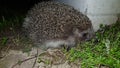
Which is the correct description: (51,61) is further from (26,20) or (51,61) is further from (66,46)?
(26,20)

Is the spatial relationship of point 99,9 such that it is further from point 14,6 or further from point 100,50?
point 14,6

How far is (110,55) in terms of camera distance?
13.4 feet

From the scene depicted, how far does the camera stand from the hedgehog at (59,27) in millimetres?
4441

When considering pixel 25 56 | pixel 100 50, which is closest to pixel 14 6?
pixel 25 56

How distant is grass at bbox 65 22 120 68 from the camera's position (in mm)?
3914

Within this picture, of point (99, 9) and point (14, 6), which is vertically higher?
point (14, 6)

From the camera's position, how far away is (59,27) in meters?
4.45

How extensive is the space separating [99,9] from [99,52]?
38.0 inches

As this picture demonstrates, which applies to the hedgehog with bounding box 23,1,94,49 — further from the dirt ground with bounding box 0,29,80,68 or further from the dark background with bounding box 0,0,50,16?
the dark background with bounding box 0,0,50,16

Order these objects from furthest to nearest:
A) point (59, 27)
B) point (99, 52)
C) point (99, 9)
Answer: point (99, 9)
point (59, 27)
point (99, 52)

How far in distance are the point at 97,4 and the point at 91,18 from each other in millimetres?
257

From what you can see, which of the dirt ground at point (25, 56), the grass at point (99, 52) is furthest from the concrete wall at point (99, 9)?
the dirt ground at point (25, 56)

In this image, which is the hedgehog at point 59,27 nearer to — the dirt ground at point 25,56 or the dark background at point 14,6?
the dirt ground at point 25,56

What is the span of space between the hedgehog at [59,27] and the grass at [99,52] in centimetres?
17
